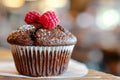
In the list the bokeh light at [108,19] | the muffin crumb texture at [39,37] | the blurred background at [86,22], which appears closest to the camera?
the muffin crumb texture at [39,37]

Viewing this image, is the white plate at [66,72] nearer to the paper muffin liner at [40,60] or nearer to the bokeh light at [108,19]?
the paper muffin liner at [40,60]

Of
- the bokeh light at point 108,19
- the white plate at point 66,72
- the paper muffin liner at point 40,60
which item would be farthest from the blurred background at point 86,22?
the paper muffin liner at point 40,60

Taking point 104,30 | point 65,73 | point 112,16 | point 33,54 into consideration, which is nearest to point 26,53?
point 33,54

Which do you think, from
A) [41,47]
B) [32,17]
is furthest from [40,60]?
[32,17]

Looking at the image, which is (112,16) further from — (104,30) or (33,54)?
(33,54)

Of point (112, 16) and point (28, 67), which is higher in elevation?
point (28, 67)

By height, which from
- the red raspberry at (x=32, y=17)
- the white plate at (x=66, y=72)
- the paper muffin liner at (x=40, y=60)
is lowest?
the white plate at (x=66, y=72)

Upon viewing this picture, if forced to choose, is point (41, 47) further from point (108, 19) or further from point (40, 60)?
point (108, 19)

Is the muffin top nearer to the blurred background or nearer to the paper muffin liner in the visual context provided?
the paper muffin liner
